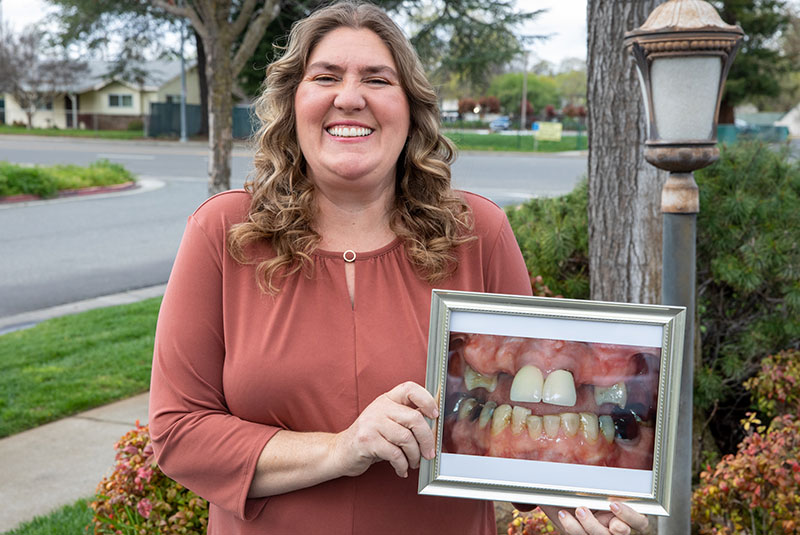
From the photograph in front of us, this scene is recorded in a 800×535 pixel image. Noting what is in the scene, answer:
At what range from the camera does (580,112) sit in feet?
144

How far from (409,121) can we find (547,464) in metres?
0.83

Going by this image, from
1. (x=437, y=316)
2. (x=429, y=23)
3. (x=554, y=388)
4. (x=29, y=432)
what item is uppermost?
(x=429, y=23)

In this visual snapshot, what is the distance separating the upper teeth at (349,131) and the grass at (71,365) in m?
4.14

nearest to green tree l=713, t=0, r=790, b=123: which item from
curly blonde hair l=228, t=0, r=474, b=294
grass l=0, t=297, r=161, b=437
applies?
grass l=0, t=297, r=161, b=437

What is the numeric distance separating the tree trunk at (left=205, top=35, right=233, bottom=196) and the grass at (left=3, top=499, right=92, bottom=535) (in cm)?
318

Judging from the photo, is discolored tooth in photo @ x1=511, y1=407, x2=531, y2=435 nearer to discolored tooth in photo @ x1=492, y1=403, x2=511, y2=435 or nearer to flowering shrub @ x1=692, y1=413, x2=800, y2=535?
discolored tooth in photo @ x1=492, y1=403, x2=511, y2=435

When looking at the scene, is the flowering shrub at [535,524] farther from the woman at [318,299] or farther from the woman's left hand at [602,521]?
the woman's left hand at [602,521]

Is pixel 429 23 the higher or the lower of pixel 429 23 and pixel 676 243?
the higher

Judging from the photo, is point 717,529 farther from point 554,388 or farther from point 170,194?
point 170,194

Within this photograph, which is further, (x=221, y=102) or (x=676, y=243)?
(x=221, y=102)

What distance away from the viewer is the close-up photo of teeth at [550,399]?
155 centimetres

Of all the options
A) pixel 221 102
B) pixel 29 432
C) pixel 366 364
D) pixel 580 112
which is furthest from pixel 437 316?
pixel 580 112

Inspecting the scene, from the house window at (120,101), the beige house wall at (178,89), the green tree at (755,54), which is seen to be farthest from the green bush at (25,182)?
the house window at (120,101)

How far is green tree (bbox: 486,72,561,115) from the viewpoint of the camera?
59.6m
